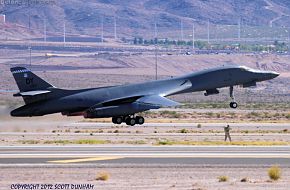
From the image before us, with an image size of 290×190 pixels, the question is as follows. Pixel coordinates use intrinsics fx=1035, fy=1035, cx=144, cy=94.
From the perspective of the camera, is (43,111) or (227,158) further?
(43,111)

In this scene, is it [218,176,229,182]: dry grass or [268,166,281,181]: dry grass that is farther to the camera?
[268,166,281,181]: dry grass

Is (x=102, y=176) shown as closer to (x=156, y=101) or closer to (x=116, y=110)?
(x=116, y=110)

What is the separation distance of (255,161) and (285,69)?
149151 mm

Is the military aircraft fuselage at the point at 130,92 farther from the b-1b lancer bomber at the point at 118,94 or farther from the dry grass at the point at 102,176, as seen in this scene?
the dry grass at the point at 102,176

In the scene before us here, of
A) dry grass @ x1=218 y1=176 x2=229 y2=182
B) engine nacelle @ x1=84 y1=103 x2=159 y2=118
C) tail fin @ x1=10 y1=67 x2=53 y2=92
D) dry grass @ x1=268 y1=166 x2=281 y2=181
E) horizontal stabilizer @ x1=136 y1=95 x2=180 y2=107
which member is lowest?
dry grass @ x1=218 y1=176 x2=229 y2=182

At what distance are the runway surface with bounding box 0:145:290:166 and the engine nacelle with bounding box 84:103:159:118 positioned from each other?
1493 centimetres

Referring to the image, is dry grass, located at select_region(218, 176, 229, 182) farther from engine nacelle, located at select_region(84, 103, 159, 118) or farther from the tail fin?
engine nacelle, located at select_region(84, 103, 159, 118)

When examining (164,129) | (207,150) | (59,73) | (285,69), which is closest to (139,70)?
(59,73)

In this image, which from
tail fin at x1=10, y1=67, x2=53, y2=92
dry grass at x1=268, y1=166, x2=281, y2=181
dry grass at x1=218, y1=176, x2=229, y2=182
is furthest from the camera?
tail fin at x1=10, y1=67, x2=53, y2=92

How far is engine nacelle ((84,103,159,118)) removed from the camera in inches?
2564

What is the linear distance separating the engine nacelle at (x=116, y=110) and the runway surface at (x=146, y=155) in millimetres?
14929

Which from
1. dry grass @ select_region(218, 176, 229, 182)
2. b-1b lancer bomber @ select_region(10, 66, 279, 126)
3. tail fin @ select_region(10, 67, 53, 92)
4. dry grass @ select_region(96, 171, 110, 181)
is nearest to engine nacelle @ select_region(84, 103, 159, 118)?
b-1b lancer bomber @ select_region(10, 66, 279, 126)

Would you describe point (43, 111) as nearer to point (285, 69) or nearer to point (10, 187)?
point (10, 187)

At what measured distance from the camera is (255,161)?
43.1m
